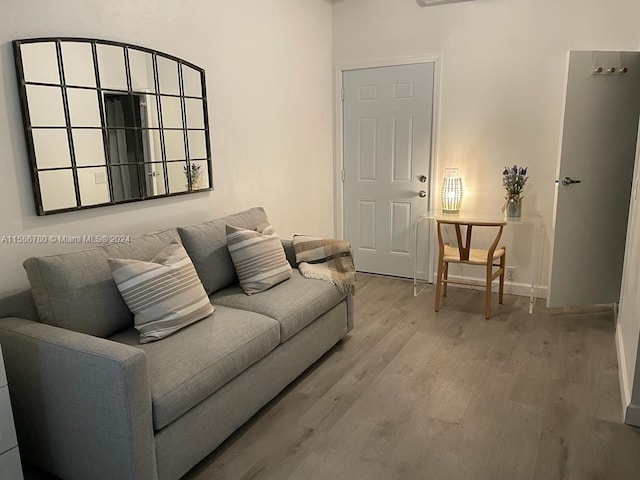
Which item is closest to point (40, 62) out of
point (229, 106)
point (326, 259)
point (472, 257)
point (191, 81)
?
point (191, 81)

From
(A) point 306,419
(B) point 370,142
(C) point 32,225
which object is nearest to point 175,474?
(A) point 306,419

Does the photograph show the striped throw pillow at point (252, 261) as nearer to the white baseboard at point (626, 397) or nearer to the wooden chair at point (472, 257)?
the wooden chair at point (472, 257)

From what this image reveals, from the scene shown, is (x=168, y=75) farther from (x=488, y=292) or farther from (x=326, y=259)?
(x=488, y=292)

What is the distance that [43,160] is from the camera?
2.34 metres

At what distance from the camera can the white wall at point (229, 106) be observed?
7.41 feet

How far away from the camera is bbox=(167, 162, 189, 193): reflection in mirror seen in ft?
10.0

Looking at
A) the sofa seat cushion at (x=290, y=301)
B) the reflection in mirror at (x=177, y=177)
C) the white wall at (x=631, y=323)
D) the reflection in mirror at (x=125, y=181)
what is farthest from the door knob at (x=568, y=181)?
the reflection in mirror at (x=125, y=181)

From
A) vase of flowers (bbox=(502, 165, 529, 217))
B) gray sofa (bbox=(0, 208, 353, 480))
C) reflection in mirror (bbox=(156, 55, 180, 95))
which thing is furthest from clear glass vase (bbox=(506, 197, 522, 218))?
reflection in mirror (bbox=(156, 55, 180, 95))

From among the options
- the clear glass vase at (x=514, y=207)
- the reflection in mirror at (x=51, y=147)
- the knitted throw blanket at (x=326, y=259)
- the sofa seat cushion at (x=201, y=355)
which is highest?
the reflection in mirror at (x=51, y=147)

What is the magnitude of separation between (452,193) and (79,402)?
10.5ft

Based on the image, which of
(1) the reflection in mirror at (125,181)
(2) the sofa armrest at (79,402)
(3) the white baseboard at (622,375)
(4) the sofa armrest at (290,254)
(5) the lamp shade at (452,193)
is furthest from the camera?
(5) the lamp shade at (452,193)

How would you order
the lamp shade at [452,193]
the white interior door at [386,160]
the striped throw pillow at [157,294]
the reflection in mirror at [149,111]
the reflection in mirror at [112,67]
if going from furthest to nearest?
1. the white interior door at [386,160]
2. the lamp shade at [452,193]
3. the reflection in mirror at [149,111]
4. the reflection in mirror at [112,67]
5. the striped throw pillow at [157,294]

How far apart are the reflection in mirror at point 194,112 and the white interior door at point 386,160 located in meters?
1.81

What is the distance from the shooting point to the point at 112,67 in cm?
261
